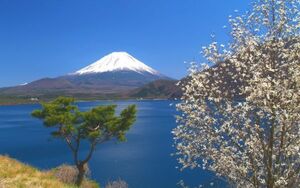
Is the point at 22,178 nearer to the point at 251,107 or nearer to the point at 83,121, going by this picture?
the point at 251,107

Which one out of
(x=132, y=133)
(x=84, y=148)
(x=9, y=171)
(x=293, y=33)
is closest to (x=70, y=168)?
(x=9, y=171)

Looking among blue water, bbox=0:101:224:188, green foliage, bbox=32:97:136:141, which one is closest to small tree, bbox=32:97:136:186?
green foliage, bbox=32:97:136:141

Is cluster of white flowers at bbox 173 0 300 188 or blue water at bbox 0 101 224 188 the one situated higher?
cluster of white flowers at bbox 173 0 300 188

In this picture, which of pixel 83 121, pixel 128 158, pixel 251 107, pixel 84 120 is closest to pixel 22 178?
pixel 251 107

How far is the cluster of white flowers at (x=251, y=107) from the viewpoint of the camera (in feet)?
44.3

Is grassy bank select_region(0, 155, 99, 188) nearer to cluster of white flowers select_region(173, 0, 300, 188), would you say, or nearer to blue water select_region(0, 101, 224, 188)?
cluster of white flowers select_region(173, 0, 300, 188)

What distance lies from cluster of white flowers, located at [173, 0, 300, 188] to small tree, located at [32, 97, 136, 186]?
28.4 metres

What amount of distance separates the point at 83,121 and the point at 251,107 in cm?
3342

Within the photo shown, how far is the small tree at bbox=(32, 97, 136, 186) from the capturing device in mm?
43531

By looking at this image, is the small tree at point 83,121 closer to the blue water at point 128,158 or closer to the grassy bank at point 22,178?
the blue water at point 128,158

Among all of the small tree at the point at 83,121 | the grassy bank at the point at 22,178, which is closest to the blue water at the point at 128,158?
the small tree at the point at 83,121

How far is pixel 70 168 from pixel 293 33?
3089 centimetres

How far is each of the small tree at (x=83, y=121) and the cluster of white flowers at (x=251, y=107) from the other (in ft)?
93.0

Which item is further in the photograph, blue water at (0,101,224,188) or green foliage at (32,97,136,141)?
blue water at (0,101,224,188)
